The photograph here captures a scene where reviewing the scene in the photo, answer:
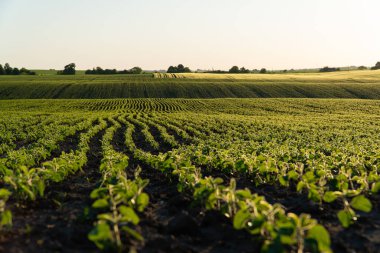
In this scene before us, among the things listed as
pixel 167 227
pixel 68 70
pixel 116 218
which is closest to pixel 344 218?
pixel 167 227

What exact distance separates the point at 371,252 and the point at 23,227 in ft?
13.9

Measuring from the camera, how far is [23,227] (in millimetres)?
4797

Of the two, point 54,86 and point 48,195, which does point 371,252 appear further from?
point 54,86

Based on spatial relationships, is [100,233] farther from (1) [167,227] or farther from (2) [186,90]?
(2) [186,90]

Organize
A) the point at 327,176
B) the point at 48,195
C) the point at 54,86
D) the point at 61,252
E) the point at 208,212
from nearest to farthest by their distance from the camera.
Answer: the point at 61,252, the point at 208,212, the point at 48,195, the point at 327,176, the point at 54,86

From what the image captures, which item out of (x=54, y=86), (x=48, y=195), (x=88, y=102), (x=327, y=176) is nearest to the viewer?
(x=48, y=195)

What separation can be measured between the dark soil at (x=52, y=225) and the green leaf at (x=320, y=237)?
2340mm

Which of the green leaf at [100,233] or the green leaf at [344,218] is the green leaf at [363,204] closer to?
the green leaf at [344,218]

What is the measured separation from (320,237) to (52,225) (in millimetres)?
3367

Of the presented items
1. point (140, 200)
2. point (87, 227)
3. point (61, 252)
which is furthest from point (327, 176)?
point (61, 252)

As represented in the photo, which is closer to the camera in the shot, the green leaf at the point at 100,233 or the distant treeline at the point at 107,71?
the green leaf at the point at 100,233

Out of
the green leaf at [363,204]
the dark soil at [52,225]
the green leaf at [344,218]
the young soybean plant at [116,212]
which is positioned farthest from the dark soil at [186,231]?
the green leaf at [363,204]

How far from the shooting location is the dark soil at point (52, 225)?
4221mm

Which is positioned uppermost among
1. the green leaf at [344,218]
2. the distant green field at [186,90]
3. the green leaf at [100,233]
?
the green leaf at [100,233]
